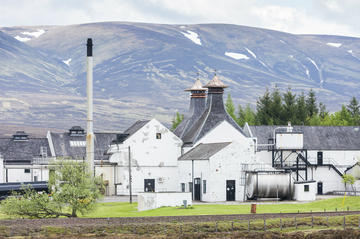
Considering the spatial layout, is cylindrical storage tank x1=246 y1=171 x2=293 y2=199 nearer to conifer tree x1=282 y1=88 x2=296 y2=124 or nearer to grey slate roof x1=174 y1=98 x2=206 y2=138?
grey slate roof x1=174 y1=98 x2=206 y2=138

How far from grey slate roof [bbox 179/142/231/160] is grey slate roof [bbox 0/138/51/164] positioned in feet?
89.5

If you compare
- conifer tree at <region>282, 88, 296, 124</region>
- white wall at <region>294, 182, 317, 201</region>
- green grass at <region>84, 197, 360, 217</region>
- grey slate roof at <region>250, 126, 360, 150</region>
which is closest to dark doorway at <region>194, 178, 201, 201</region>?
white wall at <region>294, 182, 317, 201</region>

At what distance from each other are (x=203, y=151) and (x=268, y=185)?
9.84m

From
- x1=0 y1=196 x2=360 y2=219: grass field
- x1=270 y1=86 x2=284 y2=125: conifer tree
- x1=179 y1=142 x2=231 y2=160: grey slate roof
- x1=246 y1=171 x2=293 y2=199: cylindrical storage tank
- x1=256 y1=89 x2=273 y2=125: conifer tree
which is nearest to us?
x1=0 y1=196 x2=360 y2=219: grass field

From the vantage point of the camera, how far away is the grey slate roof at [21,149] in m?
117

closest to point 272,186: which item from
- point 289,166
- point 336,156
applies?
point 289,166

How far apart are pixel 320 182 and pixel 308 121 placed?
3767 cm

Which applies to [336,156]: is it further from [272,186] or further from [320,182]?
[272,186]

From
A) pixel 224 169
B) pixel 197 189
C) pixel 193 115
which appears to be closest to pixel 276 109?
pixel 193 115

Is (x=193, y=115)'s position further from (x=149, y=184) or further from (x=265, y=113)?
(x=265, y=113)

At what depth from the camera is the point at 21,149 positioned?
11875 centimetres

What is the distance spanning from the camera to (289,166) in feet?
339

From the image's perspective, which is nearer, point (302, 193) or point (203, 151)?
point (302, 193)

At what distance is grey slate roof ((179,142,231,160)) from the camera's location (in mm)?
88588
